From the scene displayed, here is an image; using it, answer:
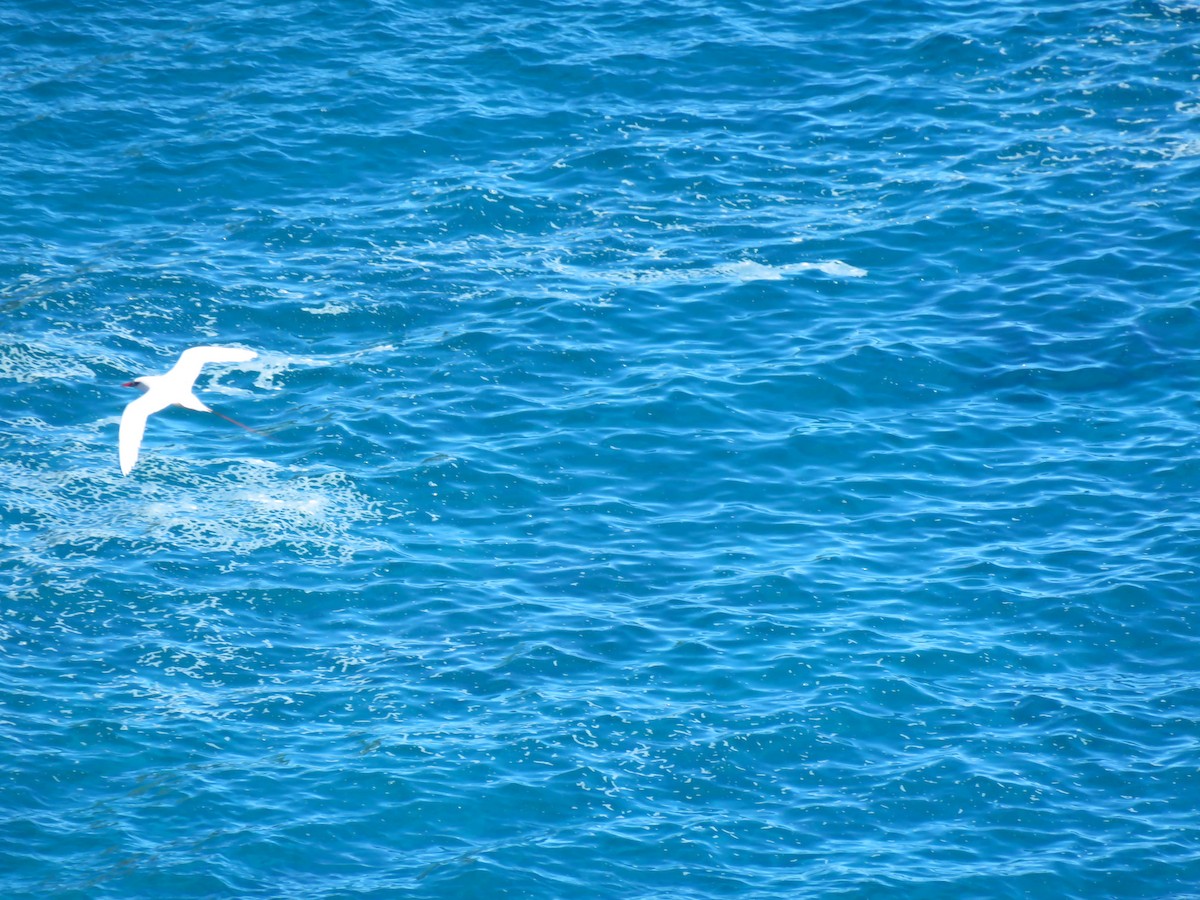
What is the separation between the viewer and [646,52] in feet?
112

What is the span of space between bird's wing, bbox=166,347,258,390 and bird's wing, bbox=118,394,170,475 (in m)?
0.54

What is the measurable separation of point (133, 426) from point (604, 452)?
774 centimetres

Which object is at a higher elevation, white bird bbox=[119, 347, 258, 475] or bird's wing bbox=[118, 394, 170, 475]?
white bird bbox=[119, 347, 258, 475]

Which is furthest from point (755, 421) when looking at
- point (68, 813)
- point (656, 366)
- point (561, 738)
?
point (68, 813)

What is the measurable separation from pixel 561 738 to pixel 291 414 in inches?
357

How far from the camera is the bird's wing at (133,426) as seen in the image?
785 inches

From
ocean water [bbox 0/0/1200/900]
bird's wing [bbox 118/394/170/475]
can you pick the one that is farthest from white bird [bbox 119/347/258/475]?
ocean water [bbox 0/0/1200/900]

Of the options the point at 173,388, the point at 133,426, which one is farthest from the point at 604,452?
the point at 133,426

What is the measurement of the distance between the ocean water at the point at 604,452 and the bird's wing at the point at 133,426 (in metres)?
2.28

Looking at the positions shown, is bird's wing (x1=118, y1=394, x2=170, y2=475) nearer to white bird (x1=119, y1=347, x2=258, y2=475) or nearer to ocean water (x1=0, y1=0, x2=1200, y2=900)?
white bird (x1=119, y1=347, x2=258, y2=475)

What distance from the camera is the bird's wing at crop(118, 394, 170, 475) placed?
65.4 ft

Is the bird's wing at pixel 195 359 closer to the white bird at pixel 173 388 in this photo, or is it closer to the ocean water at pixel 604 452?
the white bird at pixel 173 388

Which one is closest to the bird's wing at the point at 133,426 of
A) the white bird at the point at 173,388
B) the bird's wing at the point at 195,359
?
the white bird at the point at 173,388

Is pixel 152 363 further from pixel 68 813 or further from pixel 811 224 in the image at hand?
pixel 811 224
